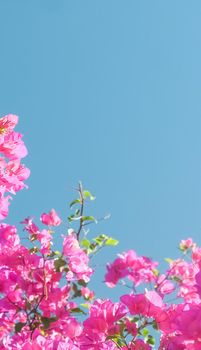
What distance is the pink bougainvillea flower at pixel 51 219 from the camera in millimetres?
4234

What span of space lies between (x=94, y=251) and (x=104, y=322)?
1.65 metres

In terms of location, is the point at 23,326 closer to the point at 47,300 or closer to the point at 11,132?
the point at 47,300

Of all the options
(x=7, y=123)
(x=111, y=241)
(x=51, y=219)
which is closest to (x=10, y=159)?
(x=7, y=123)

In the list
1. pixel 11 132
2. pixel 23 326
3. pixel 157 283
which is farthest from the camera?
pixel 157 283

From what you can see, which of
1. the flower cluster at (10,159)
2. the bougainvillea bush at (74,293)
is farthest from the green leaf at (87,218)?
the flower cluster at (10,159)

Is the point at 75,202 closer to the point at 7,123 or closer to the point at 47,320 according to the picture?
the point at 47,320

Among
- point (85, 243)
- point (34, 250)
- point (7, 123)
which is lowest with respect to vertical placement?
point (7, 123)

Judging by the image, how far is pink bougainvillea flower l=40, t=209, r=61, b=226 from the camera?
13.9 ft

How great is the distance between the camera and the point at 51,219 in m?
4.24

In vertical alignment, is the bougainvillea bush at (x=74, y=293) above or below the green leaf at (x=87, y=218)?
below

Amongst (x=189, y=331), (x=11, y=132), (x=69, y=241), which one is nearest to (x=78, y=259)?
(x=69, y=241)

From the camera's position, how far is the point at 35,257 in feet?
11.9

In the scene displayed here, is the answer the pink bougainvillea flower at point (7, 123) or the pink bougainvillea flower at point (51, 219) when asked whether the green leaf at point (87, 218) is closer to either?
the pink bougainvillea flower at point (51, 219)

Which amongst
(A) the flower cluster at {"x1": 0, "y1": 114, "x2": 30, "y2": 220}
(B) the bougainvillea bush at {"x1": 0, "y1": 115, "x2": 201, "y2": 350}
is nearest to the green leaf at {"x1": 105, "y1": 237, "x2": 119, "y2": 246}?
(B) the bougainvillea bush at {"x1": 0, "y1": 115, "x2": 201, "y2": 350}
